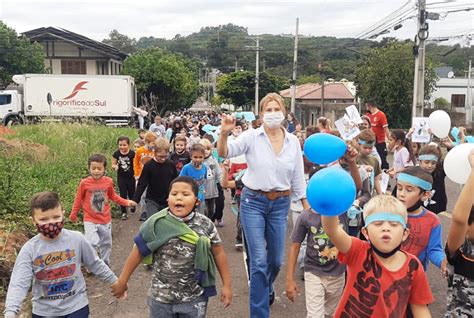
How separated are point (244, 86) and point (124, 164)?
40.8 m

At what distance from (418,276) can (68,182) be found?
870cm

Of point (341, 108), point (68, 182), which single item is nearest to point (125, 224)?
point (68, 182)

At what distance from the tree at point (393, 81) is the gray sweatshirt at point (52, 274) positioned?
26.9m

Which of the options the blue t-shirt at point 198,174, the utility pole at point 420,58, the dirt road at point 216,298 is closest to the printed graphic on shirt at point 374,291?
the dirt road at point 216,298

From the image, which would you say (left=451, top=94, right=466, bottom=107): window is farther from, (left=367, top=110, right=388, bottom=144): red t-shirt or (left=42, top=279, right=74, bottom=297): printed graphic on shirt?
(left=42, top=279, right=74, bottom=297): printed graphic on shirt

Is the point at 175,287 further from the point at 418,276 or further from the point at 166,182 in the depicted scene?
the point at 166,182

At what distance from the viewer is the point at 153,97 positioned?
45875 mm

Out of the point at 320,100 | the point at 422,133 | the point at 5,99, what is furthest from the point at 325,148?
the point at 320,100

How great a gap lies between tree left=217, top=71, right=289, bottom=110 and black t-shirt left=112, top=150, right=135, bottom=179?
1580 inches

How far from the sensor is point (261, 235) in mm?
4477

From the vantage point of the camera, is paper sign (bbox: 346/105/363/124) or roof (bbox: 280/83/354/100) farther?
roof (bbox: 280/83/354/100)

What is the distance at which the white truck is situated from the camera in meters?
31.7

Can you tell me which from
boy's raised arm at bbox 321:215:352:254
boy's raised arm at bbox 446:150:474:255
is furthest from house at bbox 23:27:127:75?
boy's raised arm at bbox 321:215:352:254

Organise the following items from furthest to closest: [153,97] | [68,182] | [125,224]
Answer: [153,97] → [68,182] → [125,224]
